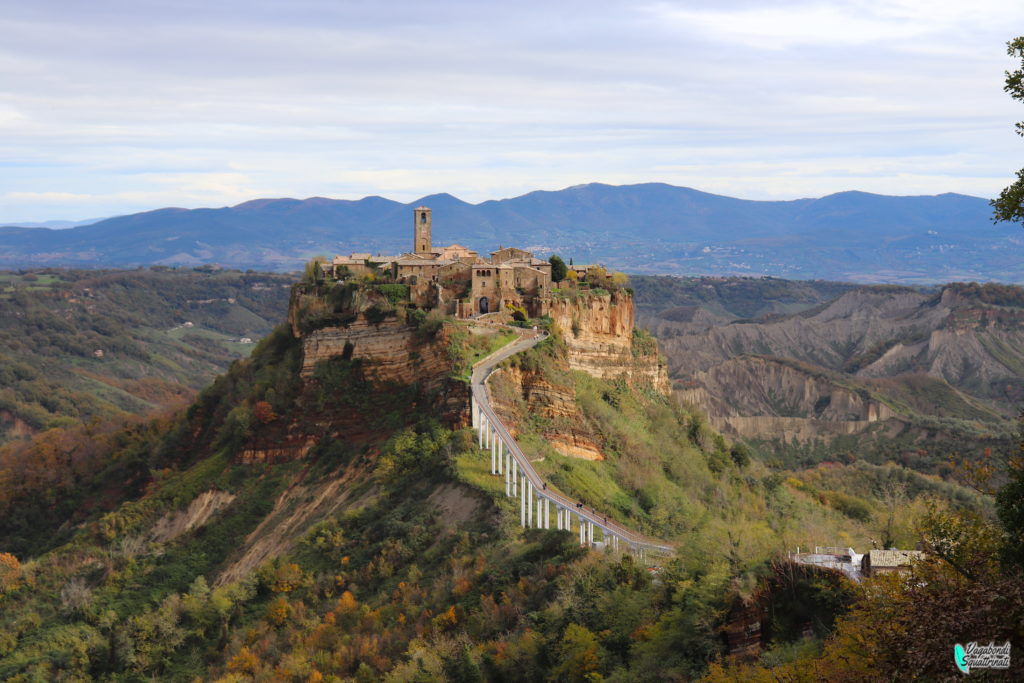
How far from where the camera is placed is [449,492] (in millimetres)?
42875

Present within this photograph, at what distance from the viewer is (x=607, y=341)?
62094 millimetres

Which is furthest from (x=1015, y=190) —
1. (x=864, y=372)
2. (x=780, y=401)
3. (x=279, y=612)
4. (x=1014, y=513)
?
(x=864, y=372)

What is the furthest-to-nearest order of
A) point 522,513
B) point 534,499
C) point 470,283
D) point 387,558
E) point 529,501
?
1. point 470,283
2. point 387,558
3. point 534,499
4. point 529,501
5. point 522,513

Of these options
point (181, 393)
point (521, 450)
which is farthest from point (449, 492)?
point (181, 393)

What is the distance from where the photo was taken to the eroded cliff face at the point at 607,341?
5894 cm

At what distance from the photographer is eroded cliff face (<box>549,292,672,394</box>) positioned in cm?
5894

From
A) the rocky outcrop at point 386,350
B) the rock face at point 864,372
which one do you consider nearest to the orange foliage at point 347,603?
the rocky outcrop at point 386,350

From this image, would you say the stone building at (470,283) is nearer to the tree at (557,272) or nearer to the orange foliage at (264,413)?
the tree at (557,272)

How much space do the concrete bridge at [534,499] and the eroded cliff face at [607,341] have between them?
37.6 feet

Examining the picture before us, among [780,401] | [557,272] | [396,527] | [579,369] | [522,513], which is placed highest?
[557,272]

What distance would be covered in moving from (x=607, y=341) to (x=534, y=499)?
75.8 ft

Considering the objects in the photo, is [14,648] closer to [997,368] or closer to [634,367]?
[634,367]

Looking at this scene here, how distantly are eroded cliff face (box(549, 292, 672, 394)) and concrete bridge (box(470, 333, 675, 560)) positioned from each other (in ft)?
37.6

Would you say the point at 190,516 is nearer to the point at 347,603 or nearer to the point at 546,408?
the point at 347,603
